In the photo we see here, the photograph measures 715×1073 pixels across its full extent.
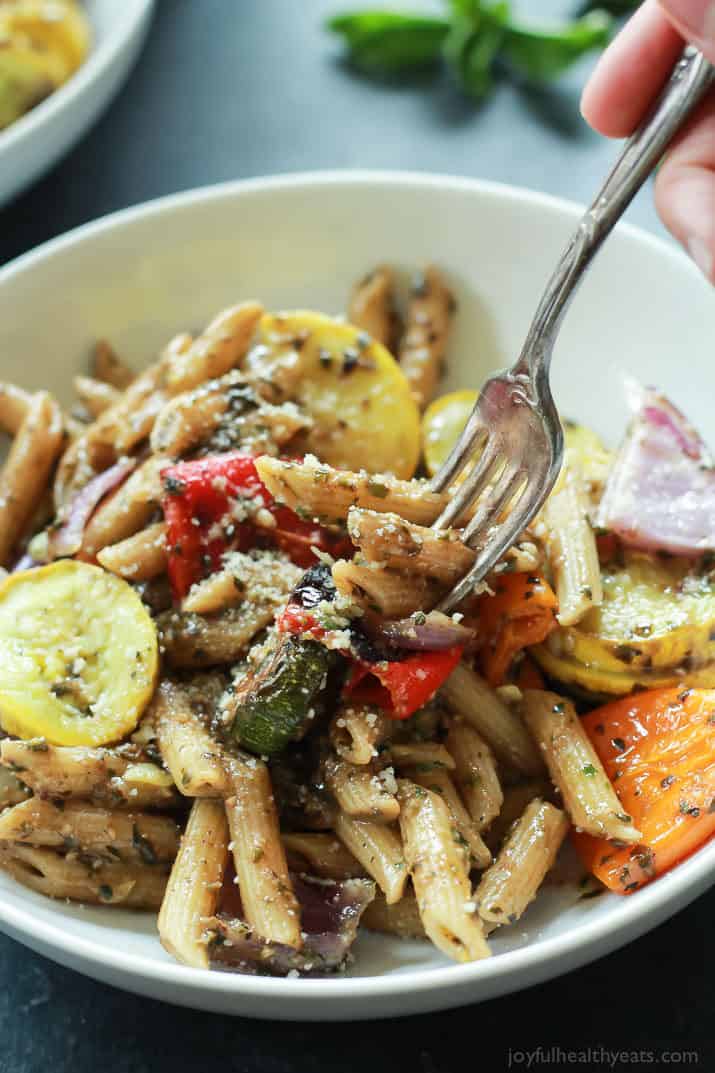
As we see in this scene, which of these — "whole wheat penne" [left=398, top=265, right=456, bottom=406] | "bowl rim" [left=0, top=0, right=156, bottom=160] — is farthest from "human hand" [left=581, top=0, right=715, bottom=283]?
"bowl rim" [left=0, top=0, right=156, bottom=160]

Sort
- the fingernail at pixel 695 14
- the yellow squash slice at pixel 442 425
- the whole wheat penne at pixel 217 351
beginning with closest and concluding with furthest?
the fingernail at pixel 695 14, the whole wheat penne at pixel 217 351, the yellow squash slice at pixel 442 425

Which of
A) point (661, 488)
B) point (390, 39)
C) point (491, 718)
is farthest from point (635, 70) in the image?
point (390, 39)

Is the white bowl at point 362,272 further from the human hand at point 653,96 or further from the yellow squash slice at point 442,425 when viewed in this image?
the human hand at point 653,96

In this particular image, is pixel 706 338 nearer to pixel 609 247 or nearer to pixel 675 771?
pixel 609 247

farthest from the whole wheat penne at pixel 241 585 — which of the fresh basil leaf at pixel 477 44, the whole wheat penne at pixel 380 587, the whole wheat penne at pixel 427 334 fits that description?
the fresh basil leaf at pixel 477 44

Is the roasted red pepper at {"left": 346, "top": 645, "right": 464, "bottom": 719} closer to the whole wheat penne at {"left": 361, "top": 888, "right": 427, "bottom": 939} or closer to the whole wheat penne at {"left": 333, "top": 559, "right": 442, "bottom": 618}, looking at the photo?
the whole wheat penne at {"left": 333, "top": 559, "right": 442, "bottom": 618}

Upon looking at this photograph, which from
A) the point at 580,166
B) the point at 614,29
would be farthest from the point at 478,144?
the point at 614,29
